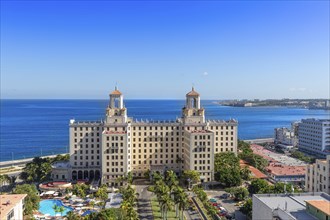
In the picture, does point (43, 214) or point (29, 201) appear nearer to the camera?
point (29, 201)

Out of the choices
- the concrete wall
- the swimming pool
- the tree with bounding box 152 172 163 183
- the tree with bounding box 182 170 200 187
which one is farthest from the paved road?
the concrete wall

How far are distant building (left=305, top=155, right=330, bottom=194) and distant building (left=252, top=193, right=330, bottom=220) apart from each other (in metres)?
21.8

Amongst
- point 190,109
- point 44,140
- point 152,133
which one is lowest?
point 44,140

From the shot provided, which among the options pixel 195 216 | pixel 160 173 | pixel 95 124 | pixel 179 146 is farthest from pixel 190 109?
pixel 195 216

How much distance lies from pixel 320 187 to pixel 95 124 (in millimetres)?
55605

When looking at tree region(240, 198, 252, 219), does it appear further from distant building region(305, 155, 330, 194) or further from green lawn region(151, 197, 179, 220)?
distant building region(305, 155, 330, 194)

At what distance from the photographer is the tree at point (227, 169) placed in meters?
79.7

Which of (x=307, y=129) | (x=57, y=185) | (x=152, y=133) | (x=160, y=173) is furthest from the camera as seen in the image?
(x=307, y=129)

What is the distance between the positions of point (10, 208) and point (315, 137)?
114 metres

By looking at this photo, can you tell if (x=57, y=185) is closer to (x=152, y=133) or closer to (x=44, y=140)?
(x=152, y=133)

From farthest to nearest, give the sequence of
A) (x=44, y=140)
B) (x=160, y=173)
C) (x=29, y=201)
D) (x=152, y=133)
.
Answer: (x=44, y=140), (x=152, y=133), (x=160, y=173), (x=29, y=201)

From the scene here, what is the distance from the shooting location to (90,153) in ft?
300

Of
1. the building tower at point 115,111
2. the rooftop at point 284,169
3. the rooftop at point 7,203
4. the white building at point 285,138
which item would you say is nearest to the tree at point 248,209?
the rooftop at point 7,203

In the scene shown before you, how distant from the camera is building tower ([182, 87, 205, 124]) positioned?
305 feet
